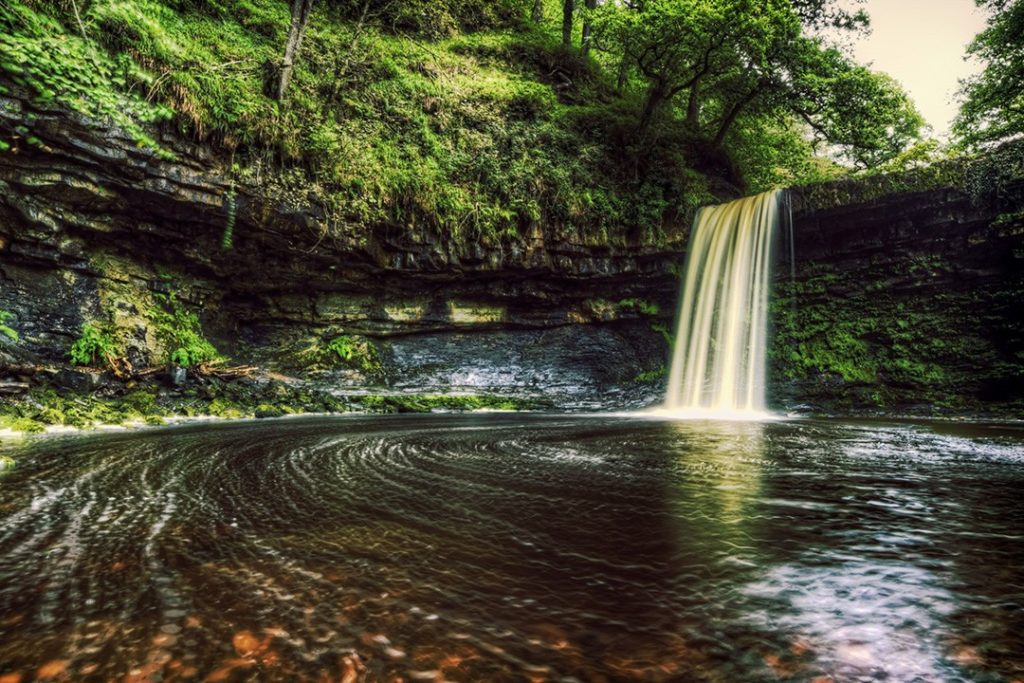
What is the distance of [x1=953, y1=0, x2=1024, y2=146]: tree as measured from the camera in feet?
42.7

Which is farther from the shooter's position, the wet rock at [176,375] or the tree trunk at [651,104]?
the tree trunk at [651,104]

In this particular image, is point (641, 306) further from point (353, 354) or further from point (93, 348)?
point (93, 348)

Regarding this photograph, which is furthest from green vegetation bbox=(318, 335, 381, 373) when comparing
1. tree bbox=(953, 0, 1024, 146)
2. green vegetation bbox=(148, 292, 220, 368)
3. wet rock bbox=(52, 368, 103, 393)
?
tree bbox=(953, 0, 1024, 146)

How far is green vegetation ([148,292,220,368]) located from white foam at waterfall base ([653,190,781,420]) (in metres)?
11.6

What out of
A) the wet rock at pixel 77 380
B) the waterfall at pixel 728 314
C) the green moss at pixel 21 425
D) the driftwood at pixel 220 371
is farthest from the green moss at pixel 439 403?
the green moss at pixel 21 425

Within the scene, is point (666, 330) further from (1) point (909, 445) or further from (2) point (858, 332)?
(1) point (909, 445)

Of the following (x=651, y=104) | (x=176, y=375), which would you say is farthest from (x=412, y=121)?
(x=176, y=375)

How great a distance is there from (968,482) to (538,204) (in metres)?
12.5

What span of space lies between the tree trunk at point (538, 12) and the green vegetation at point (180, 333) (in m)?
18.2

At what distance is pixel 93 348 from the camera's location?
10000 mm

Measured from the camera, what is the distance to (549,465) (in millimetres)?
3889

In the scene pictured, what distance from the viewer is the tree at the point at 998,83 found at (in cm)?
1301

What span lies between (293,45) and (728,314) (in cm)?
1356

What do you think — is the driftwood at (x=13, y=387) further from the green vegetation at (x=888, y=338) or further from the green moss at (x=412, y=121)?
the green vegetation at (x=888, y=338)
